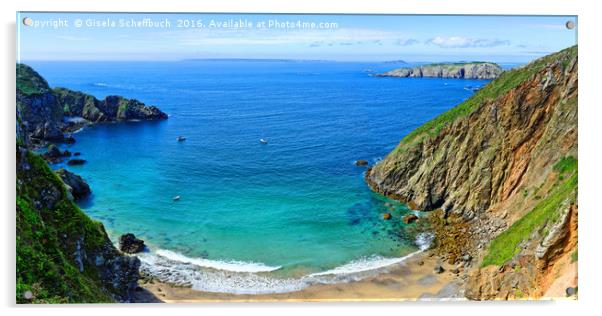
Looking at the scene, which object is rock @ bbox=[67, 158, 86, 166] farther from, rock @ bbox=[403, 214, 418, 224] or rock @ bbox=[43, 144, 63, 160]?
rock @ bbox=[403, 214, 418, 224]

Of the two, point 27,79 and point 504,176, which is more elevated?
point 27,79

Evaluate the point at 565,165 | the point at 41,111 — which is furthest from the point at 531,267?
the point at 41,111

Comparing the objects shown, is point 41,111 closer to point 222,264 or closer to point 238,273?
point 222,264

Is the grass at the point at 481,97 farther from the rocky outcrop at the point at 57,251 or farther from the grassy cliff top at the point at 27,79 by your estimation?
the grassy cliff top at the point at 27,79
